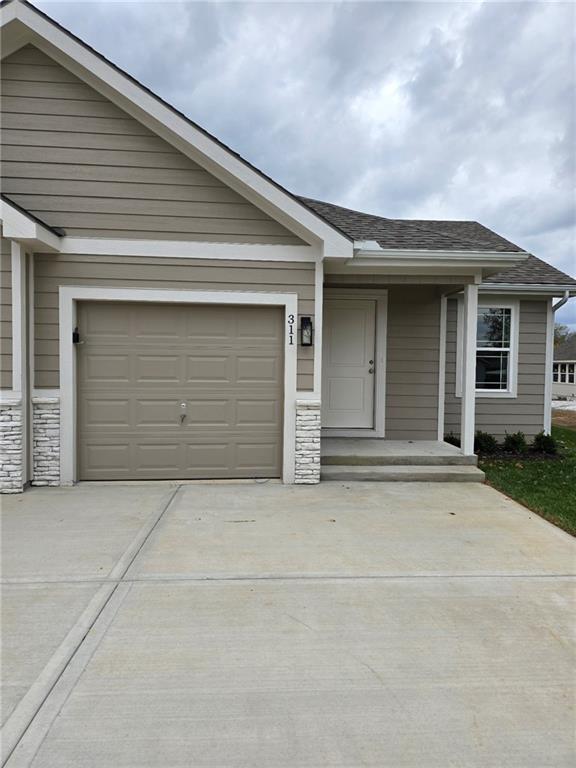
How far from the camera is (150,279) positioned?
573 cm

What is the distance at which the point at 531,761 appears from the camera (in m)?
1.85

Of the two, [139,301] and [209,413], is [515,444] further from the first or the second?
[139,301]

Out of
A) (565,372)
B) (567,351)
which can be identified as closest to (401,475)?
(565,372)

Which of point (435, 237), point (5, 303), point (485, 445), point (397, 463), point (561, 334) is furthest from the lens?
point (561, 334)

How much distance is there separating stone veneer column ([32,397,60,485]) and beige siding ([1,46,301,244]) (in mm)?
2064

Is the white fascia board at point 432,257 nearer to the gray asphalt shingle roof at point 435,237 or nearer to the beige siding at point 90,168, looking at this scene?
the gray asphalt shingle roof at point 435,237

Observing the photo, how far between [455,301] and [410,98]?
24.1 ft

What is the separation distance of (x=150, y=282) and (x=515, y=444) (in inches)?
257

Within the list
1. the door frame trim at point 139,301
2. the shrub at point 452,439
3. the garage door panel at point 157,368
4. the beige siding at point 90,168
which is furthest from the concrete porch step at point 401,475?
the beige siding at point 90,168

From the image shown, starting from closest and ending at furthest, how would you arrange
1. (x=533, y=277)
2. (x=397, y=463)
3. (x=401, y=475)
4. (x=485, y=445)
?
(x=401, y=475), (x=397, y=463), (x=485, y=445), (x=533, y=277)

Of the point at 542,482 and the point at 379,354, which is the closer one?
the point at 542,482

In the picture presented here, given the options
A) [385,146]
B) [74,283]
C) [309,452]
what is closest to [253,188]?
[74,283]

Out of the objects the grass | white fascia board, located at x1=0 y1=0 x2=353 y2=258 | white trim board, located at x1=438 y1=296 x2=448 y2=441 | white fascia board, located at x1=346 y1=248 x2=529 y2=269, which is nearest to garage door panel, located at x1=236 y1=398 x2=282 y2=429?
white fascia board, located at x1=0 y1=0 x2=353 y2=258

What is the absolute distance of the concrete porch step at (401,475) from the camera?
607cm
